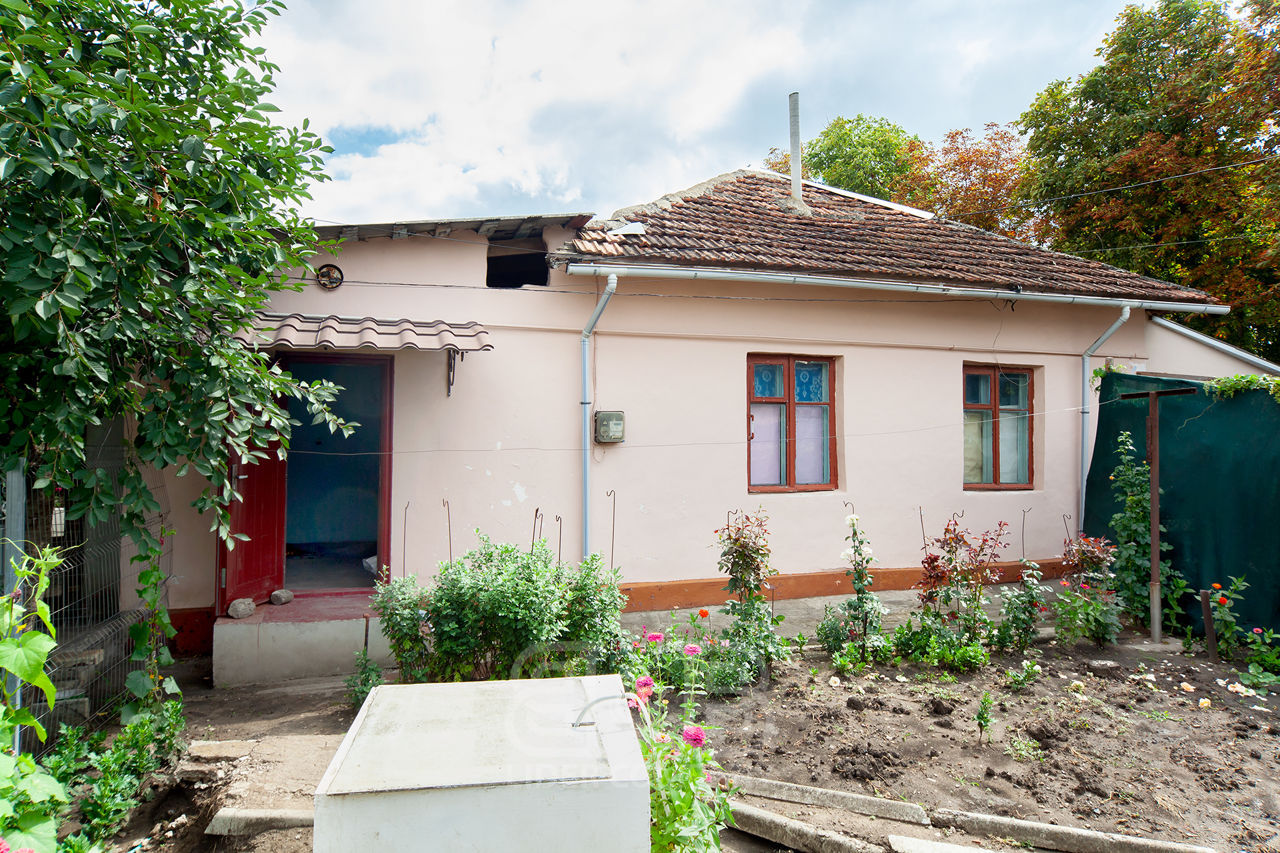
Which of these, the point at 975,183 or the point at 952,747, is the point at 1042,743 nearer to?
the point at 952,747

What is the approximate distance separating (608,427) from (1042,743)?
412 cm

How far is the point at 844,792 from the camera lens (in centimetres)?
361

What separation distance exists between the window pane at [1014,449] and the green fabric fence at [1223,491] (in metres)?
1.55

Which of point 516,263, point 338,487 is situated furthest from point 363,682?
point 338,487

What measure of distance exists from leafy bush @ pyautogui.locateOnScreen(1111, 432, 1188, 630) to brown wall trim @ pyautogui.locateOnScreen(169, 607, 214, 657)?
316 inches

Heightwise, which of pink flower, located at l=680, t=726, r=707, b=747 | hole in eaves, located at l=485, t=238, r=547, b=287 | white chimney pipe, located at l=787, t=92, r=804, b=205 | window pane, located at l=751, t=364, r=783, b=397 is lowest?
pink flower, located at l=680, t=726, r=707, b=747

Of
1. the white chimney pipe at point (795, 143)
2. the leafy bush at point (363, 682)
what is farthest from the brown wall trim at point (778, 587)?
the white chimney pipe at point (795, 143)

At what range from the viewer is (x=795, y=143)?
9.35 m

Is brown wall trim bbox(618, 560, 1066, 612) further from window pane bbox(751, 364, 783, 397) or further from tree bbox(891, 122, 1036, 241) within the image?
tree bbox(891, 122, 1036, 241)

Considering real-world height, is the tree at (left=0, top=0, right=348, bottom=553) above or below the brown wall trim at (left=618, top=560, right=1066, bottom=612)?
above

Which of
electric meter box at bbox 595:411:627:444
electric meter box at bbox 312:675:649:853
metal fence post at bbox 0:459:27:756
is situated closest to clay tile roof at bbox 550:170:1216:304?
electric meter box at bbox 595:411:627:444

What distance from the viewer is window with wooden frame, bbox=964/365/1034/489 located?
27.6 feet

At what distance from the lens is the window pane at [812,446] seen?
767 cm

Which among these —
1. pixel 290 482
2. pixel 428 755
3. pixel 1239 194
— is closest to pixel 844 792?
pixel 428 755
